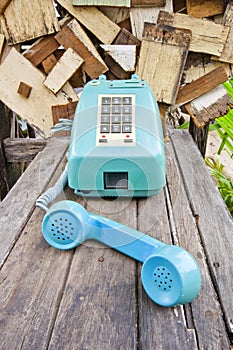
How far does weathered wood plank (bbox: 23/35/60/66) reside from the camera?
52.5 inches

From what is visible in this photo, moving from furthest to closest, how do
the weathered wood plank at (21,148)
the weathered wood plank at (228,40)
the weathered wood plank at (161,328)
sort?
the weathered wood plank at (21,148)
the weathered wood plank at (228,40)
the weathered wood plank at (161,328)

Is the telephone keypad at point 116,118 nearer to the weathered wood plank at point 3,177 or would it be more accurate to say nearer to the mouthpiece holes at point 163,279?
the mouthpiece holes at point 163,279

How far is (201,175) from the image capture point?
0.98 m

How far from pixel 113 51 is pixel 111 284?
0.96m

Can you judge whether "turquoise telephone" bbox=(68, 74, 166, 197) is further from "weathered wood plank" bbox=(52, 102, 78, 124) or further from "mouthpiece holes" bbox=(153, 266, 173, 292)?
"weathered wood plank" bbox=(52, 102, 78, 124)

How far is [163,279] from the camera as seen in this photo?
499mm

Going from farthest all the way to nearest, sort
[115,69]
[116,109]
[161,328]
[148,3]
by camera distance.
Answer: [115,69], [148,3], [116,109], [161,328]

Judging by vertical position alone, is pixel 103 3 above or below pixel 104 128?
above

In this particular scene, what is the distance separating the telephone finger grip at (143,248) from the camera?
1.59 ft

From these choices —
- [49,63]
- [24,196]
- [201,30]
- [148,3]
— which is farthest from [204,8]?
[24,196]

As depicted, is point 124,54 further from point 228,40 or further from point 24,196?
point 24,196

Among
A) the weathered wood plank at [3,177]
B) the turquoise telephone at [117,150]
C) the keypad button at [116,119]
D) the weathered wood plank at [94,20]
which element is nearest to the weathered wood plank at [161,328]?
the turquoise telephone at [117,150]

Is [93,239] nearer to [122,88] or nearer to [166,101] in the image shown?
[122,88]

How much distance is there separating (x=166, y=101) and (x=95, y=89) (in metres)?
0.45
